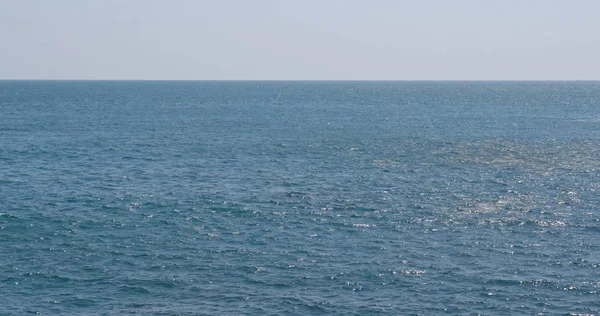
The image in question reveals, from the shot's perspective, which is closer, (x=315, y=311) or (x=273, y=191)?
(x=315, y=311)

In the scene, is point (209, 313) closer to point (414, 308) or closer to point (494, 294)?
point (414, 308)

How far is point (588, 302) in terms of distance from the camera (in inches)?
2131

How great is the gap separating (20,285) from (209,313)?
17.8 m

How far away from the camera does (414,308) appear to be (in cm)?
5350

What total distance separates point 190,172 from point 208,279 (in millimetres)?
50599

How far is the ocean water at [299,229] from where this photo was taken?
55.6 meters

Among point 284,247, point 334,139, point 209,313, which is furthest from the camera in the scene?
point 334,139

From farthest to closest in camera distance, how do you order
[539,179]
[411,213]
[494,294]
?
[539,179] < [411,213] < [494,294]

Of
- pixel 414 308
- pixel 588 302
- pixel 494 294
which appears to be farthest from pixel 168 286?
pixel 588 302

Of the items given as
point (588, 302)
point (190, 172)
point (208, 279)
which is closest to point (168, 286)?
point (208, 279)

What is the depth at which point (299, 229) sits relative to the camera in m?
75.4

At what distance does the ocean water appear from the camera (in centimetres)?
5562

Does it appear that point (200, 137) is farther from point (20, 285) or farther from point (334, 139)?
point (20, 285)

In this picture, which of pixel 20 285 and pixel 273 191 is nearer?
pixel 20 285
